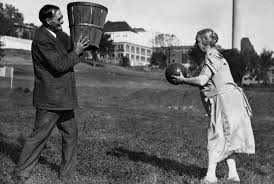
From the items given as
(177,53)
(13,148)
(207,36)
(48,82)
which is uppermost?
(207,36)

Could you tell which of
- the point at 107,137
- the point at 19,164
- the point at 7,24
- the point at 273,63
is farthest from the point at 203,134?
the point at 7,24

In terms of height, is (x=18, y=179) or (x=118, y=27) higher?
(x=118, y=27)

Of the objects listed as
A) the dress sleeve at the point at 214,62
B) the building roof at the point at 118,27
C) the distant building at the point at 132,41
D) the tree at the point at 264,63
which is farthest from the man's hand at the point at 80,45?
the building roof at the point at 118,27

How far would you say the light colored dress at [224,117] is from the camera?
5.96m

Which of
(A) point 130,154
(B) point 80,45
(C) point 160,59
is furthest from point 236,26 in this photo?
(B) point 80,45

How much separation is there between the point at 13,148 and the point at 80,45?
3.33m

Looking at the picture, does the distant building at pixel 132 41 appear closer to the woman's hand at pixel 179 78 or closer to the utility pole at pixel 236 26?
the utility pole at pixel 236 26

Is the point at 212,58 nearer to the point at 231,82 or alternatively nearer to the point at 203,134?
the point at 231,82

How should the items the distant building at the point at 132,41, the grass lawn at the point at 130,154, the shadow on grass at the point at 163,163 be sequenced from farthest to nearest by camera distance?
the distant building at the point at 132,41
the shadow on grass at the point at 163,163
the grass lawn at the point at 130,154

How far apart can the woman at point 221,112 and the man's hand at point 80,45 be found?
4.11 feet

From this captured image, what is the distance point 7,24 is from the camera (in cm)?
8325

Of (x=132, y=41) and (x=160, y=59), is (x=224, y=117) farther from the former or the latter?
(x=132, y=41)

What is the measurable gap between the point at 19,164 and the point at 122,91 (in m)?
31.7

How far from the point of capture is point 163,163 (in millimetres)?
7688
